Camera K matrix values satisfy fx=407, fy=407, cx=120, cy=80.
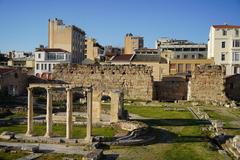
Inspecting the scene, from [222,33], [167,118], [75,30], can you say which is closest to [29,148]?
[167,118]

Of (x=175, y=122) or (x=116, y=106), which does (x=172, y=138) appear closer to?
(x=116, y=106)

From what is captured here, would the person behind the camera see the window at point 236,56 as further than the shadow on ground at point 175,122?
Yes

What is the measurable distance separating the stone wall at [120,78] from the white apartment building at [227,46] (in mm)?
17915

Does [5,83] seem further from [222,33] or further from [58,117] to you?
[222,33]

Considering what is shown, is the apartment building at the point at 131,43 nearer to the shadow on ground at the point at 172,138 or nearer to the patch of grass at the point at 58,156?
the shadow on ground at the point at 172,138

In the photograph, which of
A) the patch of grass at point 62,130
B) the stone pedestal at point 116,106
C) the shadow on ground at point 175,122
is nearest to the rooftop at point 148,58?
the shadow on ground at point 175,122

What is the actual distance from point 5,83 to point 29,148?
30.8 m

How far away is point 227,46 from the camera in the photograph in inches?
2704

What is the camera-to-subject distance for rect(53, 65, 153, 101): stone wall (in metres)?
57.0

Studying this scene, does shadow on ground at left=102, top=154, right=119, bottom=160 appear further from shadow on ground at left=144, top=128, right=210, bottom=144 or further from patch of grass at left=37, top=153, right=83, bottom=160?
shadow on ground at left=144, top=128, right=210, bottom=144

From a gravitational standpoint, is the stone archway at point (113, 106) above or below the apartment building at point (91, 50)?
below

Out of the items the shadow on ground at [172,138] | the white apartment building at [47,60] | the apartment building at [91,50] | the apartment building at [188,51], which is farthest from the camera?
the apartment building at [91,50]

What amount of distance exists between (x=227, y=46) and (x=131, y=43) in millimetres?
55674

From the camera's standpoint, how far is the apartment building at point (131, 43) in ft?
379
